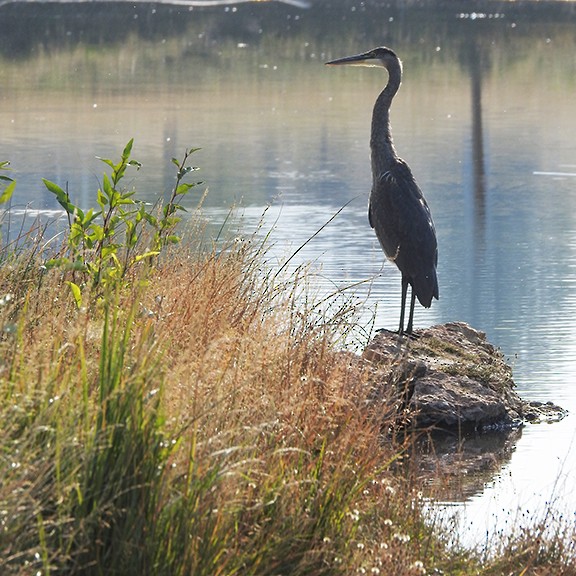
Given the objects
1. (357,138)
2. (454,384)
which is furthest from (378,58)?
(357,138)

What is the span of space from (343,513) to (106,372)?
0.81 m

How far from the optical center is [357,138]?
17609 millimetres

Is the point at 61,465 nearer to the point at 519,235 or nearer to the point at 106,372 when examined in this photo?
the point at 106,372

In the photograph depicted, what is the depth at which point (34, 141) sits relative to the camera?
16844mm

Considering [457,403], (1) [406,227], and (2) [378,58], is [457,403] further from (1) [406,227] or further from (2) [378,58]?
(2) [378,58]

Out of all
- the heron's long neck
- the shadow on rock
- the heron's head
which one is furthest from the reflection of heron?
the heron's head

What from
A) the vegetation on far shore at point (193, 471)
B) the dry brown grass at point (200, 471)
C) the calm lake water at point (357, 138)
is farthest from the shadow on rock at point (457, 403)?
the dry brown grass at point (200, 471)

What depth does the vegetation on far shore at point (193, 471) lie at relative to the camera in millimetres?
3078

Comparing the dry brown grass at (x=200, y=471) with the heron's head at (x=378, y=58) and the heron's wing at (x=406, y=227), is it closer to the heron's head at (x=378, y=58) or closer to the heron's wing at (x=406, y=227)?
the heron's wing at (x=406, y=227)

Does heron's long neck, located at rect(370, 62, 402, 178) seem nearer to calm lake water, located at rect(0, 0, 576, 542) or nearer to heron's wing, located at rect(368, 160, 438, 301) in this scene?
heron's wing, located at rect(368, 160, 438, 301)

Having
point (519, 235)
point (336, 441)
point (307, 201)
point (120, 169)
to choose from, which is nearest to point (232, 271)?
point (120, 169)

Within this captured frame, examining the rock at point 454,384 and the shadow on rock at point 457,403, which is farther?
the rock at point 454,384

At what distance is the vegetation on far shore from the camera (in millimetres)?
3078

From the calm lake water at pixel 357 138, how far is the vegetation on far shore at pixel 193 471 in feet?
2.30
